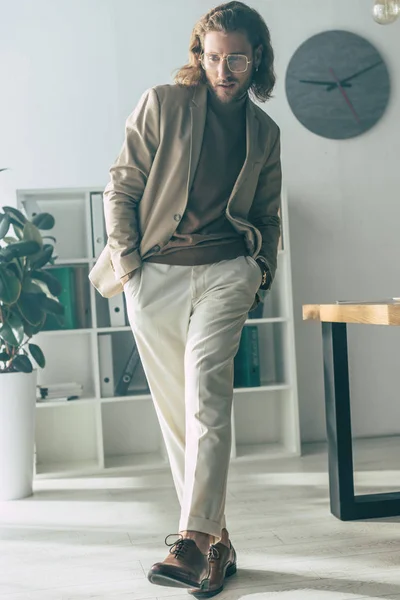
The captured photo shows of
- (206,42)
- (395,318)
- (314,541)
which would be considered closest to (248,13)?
(206,42)

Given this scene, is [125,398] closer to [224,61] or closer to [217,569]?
[217,569]

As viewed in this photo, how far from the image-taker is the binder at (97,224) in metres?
3.51

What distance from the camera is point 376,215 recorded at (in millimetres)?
4016

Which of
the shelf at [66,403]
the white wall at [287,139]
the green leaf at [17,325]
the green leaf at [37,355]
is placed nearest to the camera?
the green leaf at [17,325]

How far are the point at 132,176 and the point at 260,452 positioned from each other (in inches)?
79.9

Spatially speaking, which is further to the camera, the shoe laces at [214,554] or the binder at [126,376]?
the binder at [126,376]

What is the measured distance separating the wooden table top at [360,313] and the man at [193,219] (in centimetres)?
32

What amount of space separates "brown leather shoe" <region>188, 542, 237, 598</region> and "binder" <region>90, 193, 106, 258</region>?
186 cm

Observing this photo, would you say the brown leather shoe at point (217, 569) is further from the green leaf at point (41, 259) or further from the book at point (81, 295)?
the book at point (81, 295)

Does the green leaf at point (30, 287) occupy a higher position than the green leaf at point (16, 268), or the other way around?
the green leaf at point (16, 268)

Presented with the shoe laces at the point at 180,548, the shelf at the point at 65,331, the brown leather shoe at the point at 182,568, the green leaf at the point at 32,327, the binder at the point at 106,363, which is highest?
the green leaf at the point at 32,327

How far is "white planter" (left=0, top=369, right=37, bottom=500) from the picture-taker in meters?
3.04

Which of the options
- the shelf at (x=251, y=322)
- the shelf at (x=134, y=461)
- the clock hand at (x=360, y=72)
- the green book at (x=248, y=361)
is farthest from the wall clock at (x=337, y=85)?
the shelf at (x=134, y=461)

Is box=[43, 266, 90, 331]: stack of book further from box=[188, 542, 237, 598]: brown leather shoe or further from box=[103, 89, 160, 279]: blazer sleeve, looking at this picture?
box=[188, 542, 237, 598]: brown leather shoe
